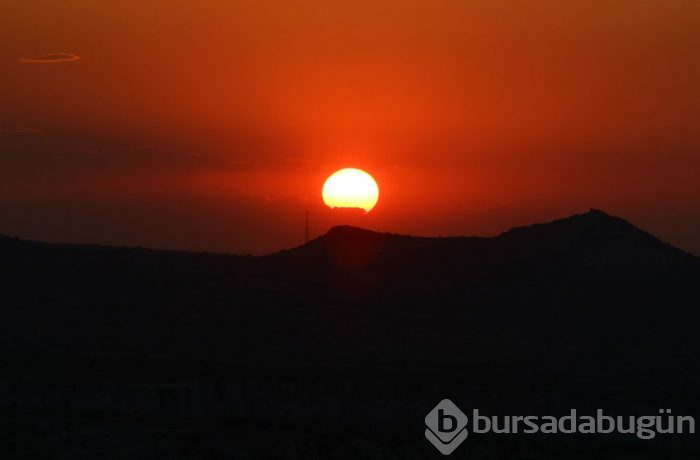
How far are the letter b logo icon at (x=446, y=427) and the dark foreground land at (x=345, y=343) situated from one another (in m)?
0.44

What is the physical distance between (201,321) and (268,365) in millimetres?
12367

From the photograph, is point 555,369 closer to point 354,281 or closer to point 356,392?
point 356,392

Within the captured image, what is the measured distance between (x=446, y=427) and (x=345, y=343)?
18.3 m

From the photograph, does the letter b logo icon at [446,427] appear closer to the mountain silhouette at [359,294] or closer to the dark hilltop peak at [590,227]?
the mountain silhouette at [359,294]

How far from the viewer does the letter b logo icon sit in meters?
50.7

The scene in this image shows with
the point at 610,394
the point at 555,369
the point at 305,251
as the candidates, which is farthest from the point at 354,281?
the point at 610,394

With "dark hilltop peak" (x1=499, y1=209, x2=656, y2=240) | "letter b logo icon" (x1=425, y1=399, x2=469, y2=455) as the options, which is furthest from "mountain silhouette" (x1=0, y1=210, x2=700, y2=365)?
"letter b logo icon" (x1=425, y1=399, x2=469, y2=455)

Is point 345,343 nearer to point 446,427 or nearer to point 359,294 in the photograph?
point 359,294

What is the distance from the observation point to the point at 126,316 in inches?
2931

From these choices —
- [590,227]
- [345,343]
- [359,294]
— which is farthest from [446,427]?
[590,227]

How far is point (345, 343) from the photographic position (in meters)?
70.9

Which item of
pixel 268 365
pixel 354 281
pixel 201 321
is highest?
pixel 354 281

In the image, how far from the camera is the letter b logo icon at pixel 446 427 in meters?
50.7

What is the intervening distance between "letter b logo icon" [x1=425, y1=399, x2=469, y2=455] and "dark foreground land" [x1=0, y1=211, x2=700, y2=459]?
0.44 meters
